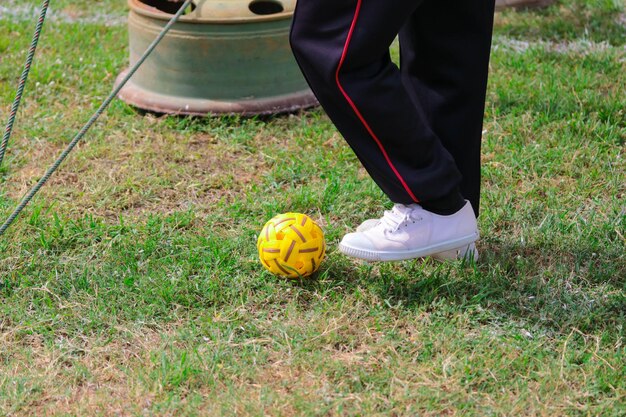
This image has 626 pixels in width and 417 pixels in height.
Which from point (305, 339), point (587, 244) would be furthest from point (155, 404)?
point (587, 244)

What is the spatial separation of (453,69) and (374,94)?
1.29ft

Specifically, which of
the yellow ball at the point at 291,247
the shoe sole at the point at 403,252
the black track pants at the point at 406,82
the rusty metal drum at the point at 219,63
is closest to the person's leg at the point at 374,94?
the black track pants at the point at 406,82

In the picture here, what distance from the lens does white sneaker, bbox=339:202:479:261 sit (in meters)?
3.03

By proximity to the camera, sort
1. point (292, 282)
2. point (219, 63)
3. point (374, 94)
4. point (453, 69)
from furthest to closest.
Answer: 1. point (219, 63)
2. point (292, 282)
3. point (453, 69)
4. point (374, 94)

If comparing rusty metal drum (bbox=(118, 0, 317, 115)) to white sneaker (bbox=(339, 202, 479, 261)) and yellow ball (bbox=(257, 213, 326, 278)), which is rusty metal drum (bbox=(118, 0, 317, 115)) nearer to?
yellow ball (bbox=(257, 213, 326, 278))

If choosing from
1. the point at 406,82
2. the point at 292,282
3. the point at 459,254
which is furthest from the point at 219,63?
the point at 459,254

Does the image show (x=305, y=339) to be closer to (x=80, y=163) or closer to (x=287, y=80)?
(x=80, y=163)

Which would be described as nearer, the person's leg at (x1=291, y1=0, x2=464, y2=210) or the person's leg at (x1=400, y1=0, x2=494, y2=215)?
the person's leg at (x1=291, y1=0, x2=464, y2=210)

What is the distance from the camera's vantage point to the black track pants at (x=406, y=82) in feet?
8.71

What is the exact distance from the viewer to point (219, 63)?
177 inches

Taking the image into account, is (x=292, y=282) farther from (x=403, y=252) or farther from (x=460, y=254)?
(x=460, y=254)

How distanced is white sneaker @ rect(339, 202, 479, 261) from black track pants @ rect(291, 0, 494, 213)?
0.08 m

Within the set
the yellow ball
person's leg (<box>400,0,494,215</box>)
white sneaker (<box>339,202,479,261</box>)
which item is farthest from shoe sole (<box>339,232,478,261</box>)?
person's leg (<box>400,0,494,215</box>)

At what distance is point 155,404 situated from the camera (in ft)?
8.33
